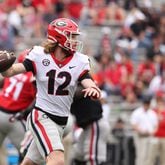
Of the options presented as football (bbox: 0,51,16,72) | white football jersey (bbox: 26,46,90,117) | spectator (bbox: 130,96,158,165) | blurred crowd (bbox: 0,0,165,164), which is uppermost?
football (bbox: 0,51,16,72)

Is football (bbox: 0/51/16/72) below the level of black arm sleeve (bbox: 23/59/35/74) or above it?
above

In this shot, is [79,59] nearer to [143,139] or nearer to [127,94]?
[143,139]

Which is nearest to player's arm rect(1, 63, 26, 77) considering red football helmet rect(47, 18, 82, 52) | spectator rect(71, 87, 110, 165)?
red football helmet rect(47, 18, 82, 52)

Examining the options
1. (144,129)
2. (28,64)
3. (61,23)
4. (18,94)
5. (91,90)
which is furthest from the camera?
(144,129)

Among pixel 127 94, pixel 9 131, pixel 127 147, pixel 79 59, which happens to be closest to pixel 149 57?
pixel 127 94

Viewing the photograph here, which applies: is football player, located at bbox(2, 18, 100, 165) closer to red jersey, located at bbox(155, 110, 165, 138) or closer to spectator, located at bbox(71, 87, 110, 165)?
spectator, located at bbox(71, 87, 110, 165)

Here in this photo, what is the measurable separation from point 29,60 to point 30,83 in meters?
1.98

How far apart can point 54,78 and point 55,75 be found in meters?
0.03

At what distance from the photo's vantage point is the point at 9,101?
34.2 feet

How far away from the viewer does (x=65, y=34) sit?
841cm

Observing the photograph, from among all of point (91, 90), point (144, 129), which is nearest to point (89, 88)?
point (91, 90)

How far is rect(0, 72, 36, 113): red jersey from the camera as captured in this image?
10.3 metres

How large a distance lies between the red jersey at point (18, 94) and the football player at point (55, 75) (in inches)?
72.0

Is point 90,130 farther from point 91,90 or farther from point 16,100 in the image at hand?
point 91,90
